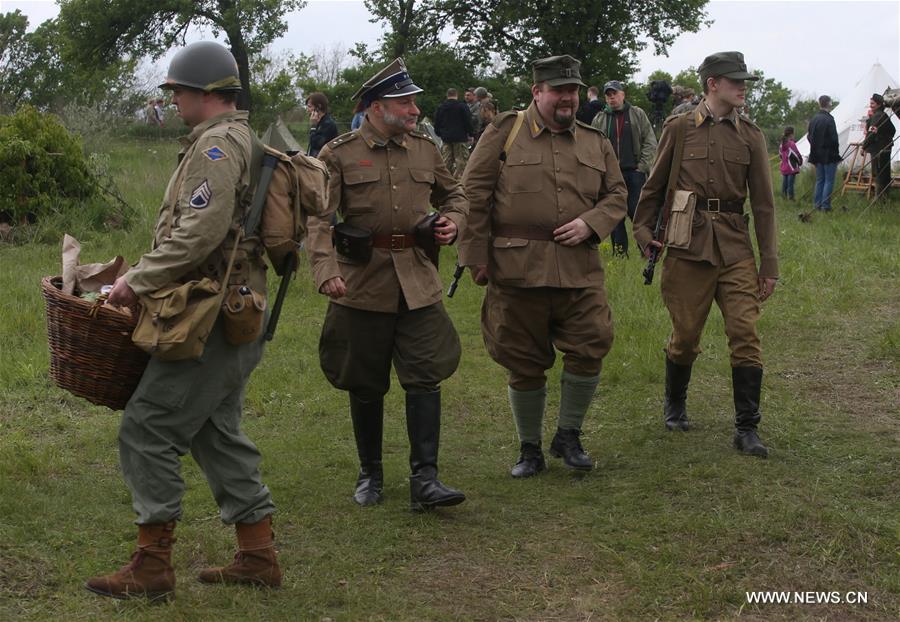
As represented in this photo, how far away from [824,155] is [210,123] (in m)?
15.5

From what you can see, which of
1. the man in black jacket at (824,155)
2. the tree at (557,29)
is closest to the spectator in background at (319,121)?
the man in black jacket at (824,155)

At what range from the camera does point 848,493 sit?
533cm

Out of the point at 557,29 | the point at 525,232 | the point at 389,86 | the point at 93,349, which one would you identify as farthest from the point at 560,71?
the point at 557,29

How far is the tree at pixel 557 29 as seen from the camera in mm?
39094

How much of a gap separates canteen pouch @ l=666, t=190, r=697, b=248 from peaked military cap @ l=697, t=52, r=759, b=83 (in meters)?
0.65

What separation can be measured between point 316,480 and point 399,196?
62.5 inches

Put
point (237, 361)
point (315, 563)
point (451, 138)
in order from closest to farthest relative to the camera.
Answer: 1. point (237, 361)
2. point (315, 563)
3. point (451, 138)

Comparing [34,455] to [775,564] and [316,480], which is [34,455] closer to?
[316,480]

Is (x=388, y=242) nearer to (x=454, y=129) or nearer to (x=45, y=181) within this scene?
(x=45, y=181)

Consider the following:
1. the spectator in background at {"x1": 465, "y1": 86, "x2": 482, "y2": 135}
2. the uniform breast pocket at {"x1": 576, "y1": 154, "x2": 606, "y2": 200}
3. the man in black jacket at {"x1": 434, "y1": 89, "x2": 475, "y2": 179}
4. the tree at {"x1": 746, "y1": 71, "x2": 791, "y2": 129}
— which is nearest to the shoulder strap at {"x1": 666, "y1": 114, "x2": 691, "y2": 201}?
the uniform breast pocket at {"x1": 576, "y1": 154, "x2": 606, "y2": 200}

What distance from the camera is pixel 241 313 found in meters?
4.03

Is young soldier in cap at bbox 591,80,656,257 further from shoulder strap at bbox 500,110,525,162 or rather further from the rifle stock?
the rifle stock

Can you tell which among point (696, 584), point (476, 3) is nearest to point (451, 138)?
point (696, 584)

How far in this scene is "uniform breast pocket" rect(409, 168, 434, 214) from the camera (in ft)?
17.5
